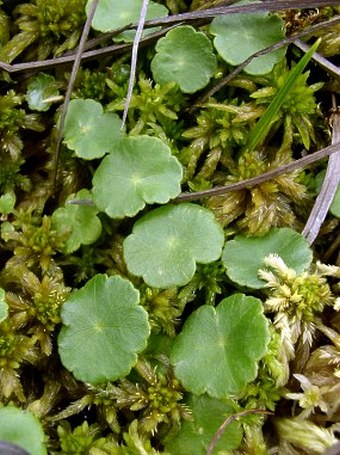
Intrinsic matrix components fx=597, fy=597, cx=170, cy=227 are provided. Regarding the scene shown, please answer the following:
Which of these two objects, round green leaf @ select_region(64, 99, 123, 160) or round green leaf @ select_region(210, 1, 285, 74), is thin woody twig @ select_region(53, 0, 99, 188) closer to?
round green leaf @ select_region(64, 99, 123, 160)

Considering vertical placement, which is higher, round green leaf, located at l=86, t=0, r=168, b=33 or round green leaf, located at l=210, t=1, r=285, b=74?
round green leaf, located at l=86, t=0, r=168, b=33

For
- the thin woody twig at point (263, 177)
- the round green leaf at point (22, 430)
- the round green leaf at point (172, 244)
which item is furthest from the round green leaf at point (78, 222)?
the round green leaf at point (22, 430)

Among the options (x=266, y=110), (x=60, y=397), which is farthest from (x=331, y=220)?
(x=60, y=397)

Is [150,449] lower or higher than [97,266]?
lower

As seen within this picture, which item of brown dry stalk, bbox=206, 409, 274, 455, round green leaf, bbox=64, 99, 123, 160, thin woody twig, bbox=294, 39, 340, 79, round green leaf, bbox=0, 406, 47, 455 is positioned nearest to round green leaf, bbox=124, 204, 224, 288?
round green leaf, bbox=64, 99, 123, 160

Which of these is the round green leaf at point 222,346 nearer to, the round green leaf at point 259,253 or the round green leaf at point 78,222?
the round green leaf at point 259,253

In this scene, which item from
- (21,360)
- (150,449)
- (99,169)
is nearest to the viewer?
(150,449)

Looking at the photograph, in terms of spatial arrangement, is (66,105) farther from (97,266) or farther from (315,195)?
(315,195)
